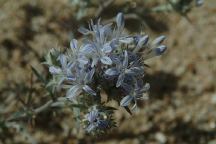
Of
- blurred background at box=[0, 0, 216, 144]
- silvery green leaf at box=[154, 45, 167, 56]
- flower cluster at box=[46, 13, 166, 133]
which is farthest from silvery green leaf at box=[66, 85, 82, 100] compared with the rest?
blurred background at box=[0, 0, 216, 144]

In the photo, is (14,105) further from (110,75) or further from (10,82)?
(110,75)

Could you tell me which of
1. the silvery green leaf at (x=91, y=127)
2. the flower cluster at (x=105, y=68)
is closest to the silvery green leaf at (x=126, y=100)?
the flower cluster at (x=105, y=68)

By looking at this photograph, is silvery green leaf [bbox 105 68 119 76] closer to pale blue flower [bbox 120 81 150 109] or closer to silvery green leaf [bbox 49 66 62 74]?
pale blue flower [bbox 120 81 150 109]

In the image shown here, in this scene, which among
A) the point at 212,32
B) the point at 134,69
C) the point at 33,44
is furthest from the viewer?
the point at 212,32

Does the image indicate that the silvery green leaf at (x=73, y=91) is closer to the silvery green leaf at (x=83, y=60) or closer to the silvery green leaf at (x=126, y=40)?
the silvery green leaf at (x=83, y=60)

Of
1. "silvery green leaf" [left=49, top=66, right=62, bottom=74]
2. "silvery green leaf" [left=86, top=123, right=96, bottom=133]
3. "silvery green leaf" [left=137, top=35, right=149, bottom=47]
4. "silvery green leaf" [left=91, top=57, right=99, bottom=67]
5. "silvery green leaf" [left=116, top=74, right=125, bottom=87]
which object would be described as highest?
"silvery green leaf" [left=137, top=35, right=149, bottom=47]

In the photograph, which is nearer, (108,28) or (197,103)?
(108,28)

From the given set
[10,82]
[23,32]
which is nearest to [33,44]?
[23,32]
